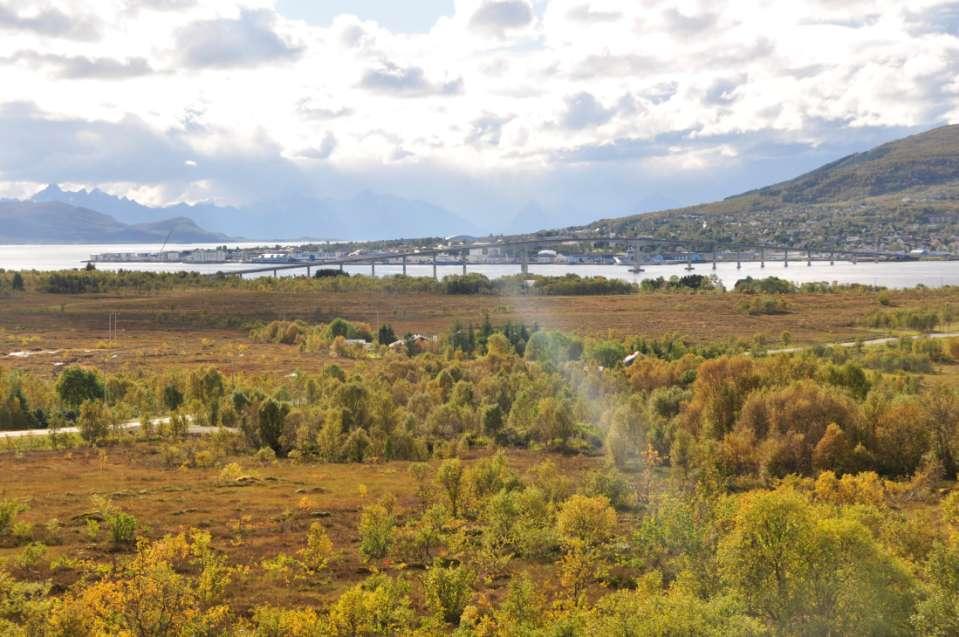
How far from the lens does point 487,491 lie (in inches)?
924

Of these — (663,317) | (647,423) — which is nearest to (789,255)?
(663,317)

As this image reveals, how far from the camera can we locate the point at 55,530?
763 inches

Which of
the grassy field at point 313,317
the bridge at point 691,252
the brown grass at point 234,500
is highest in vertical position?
the bridge at point 691,252

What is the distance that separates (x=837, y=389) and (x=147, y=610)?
92.3ft

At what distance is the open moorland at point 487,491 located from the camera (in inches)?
535

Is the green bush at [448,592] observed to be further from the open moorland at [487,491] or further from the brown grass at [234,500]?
the brown grass at [234,500]

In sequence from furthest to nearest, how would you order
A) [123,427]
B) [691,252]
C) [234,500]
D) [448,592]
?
[691,252]
[123,427]
[234,500]
[448,592]

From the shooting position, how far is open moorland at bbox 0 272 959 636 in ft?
44.6

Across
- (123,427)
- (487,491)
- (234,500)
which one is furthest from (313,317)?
(487,491)

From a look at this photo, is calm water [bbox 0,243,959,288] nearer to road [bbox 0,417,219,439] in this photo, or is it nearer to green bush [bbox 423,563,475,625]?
road [bbox 0,417,219,439]

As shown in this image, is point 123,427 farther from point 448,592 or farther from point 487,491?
point 448,592

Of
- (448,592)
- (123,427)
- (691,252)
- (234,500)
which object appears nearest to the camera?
(448,592)

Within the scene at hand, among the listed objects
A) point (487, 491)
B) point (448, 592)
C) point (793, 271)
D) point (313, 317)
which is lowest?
point (487, 491)

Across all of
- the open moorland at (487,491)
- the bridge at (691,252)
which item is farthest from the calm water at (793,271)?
the open moorland at (487,491)
